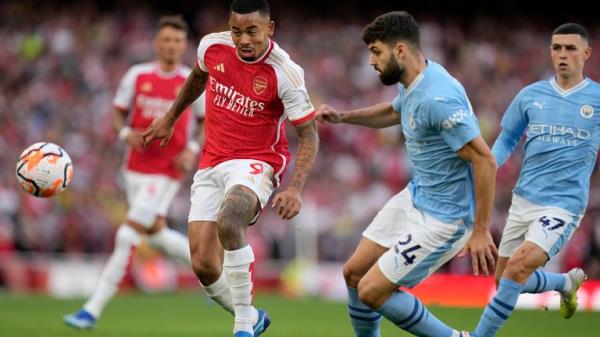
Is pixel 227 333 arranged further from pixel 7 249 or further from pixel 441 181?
pixel 7 249

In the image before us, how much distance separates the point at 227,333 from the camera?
381 inches

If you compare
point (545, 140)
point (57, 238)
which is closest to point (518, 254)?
point (545, 140)

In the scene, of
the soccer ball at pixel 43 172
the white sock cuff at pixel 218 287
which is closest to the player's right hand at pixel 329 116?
the white sock cuff at pixel 218 287

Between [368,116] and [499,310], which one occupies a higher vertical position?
[368,116]

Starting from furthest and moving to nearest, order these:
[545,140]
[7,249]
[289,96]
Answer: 1. [7,249]
2. [545,140]
3. [289,96]

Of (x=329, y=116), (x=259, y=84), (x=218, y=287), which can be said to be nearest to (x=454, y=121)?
(x=329, y=116)

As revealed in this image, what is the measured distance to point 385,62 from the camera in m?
6.96

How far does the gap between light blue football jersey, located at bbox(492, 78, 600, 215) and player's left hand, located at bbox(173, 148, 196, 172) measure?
12.8 feet

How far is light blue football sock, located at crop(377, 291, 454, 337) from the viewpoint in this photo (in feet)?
22.9

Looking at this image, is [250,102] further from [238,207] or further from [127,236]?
[127,236]

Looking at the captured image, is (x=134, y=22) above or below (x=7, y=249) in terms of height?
above

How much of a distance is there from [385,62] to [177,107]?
2.02m

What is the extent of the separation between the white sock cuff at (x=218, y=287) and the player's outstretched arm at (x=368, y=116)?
1478 mm

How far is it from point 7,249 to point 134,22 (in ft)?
29.5
